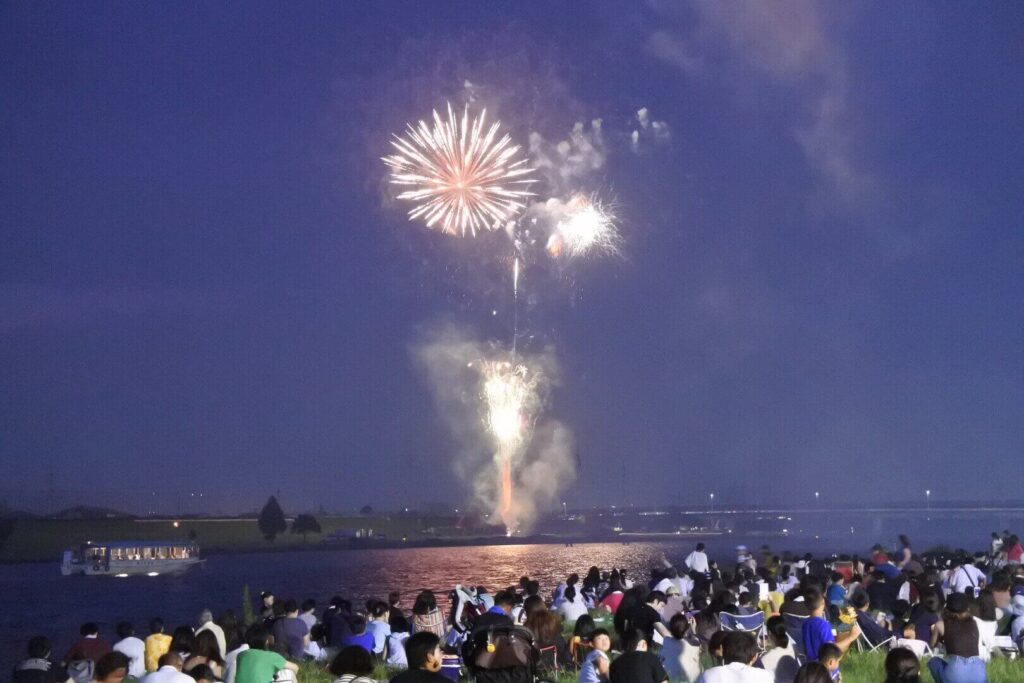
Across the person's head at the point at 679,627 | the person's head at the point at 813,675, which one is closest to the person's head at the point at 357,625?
the person's head at the point at 679,627

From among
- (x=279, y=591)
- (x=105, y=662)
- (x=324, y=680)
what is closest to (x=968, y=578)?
(x=324, y=680)

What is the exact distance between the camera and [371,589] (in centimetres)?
9450

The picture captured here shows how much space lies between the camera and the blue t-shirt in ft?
42.9

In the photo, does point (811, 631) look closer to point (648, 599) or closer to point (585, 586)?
point (648, 599)

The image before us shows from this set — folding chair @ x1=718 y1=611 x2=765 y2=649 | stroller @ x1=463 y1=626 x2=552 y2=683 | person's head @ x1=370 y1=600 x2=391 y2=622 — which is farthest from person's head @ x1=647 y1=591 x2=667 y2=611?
stroller @ x1=463 y1=626 x2=552 y2=683

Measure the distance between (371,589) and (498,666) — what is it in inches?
3404

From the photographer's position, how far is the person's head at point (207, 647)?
1500 cm

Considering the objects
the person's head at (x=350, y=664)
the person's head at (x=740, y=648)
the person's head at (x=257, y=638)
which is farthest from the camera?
the person's head at (x=257, y=638)

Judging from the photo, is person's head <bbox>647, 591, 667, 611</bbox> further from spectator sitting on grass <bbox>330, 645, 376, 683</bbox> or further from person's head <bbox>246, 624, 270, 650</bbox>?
spectator sitting on grass <bbox>330, 645, 376, 683</bbox>

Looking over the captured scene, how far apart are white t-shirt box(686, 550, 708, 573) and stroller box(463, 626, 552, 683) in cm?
1642

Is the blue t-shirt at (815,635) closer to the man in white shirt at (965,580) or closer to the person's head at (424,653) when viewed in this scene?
the person's head at (424,653)

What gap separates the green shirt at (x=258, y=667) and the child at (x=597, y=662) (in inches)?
143

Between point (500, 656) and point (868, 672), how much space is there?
22.8ft

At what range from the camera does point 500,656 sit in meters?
11.2
